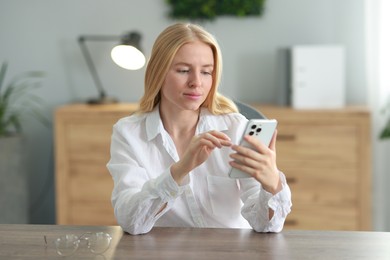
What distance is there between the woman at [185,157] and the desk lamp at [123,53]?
159 cm

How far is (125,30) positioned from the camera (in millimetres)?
4160

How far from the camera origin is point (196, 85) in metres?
1.97

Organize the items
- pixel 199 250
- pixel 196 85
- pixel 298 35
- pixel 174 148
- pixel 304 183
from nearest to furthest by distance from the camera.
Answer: pixel 199 250 < pixel 196 85 < pixel 174 148 < pixel 304 183 < pixel 298 35

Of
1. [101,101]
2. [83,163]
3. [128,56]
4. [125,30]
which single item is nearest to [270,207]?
[128,56]

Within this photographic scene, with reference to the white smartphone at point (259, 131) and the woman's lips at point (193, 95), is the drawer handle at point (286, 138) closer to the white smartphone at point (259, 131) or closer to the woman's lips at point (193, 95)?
the woman's lips at point (193, 95)

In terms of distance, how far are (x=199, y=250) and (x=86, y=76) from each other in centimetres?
264

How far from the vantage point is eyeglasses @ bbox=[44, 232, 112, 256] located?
1.70m

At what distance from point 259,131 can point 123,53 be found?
2.07 meters

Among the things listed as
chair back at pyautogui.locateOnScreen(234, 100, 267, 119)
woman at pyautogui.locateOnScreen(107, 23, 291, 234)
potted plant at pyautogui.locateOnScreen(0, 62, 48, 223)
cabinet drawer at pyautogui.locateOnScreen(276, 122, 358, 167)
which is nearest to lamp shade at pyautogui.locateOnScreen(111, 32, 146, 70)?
potted plant at pyautogui.locateOnScreen(0, 62, 48, 223)

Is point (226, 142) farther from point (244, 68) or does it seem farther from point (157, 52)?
point (244, 68)

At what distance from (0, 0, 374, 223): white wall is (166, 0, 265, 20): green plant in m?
0.05

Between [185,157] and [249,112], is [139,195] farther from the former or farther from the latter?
[249,112]

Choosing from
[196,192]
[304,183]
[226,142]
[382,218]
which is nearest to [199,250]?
[226,142]

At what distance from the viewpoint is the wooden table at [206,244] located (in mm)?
1672
